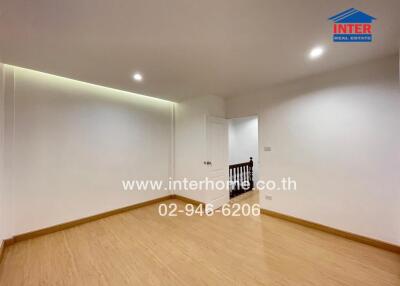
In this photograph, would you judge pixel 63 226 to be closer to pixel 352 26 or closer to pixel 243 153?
pixel 352 26

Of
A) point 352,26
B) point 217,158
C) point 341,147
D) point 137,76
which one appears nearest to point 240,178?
point 217,158

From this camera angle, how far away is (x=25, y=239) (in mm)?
2443

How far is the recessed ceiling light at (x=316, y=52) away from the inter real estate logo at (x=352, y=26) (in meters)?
0.18

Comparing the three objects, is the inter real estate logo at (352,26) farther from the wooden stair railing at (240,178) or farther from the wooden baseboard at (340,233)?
the wooden stair railing at (240,178)

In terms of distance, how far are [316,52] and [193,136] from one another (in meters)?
2.70

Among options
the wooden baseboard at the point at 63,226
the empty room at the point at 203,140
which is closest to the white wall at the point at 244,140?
the empty room at the point at 203,140

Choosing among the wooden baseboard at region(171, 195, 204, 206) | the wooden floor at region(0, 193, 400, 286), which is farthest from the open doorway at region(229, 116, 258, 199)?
the wooden floor at region(0, 193, 400, 286)

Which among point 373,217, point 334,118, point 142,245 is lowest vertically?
point 142,245

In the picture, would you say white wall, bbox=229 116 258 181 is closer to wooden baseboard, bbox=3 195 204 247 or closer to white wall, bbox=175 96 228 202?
white wall, bbox=175 96 228 202

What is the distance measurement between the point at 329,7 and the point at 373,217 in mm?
2723

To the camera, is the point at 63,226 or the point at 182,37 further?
the point at 63,226

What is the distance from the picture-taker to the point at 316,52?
2.07m

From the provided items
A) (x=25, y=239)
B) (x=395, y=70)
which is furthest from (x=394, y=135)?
(x=25, y=239)

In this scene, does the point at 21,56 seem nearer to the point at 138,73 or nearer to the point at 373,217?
the point at 138,73
